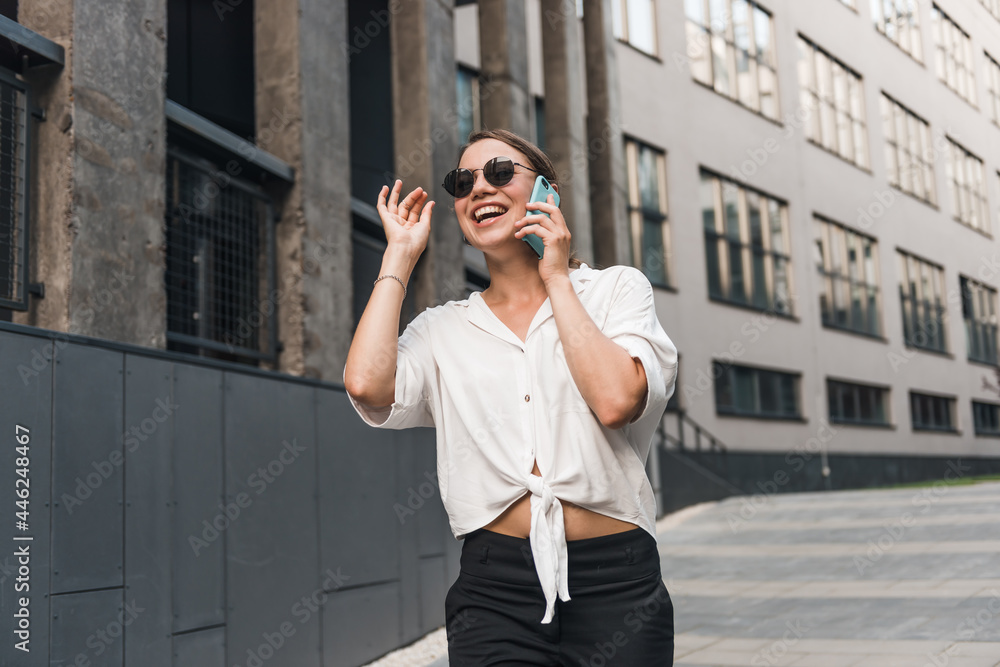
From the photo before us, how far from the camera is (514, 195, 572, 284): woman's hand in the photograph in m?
2.24

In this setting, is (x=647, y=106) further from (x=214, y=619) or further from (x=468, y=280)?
(x=214, y=619)

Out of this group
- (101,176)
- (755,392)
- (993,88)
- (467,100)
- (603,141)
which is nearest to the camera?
(101,176)

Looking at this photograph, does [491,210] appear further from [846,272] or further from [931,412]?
[931,412]

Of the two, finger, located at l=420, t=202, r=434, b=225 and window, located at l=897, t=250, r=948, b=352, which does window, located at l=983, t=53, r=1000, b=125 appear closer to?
window, located at l=897, t=250, r=948, b=352

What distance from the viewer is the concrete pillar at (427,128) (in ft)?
33.0

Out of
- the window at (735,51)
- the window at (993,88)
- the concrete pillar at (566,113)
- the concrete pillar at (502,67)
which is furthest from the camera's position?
the window at (993,88)

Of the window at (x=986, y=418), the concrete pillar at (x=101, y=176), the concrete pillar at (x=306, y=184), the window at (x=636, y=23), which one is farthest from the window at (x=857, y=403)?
the concrete pillar at (x=101, y=176)

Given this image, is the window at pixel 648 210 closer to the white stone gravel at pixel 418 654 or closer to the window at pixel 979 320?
the white stone gravel at pixel 418 654

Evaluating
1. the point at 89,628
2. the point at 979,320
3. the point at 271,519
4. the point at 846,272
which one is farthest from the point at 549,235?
the point at 979,320

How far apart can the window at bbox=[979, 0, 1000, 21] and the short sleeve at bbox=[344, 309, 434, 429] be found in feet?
152

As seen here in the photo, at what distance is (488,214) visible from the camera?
95.5 inches

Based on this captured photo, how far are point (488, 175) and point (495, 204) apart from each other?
0.07 metres

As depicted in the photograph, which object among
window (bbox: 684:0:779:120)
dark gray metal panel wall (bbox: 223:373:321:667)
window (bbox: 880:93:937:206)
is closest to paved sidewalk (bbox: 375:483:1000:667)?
dark gray metal panel wall (bbox: 223:373:321:667)

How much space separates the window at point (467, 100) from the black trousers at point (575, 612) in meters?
15.1
